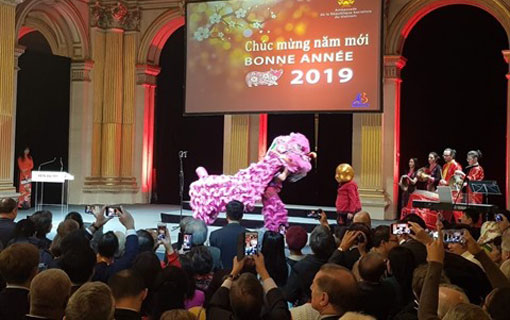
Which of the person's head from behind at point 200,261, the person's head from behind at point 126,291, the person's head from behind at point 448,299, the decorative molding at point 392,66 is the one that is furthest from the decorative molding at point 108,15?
the person's head from behind at point 448,299

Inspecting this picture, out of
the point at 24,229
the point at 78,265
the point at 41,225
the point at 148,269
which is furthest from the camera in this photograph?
the point at 41,225

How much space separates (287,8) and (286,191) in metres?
4.18

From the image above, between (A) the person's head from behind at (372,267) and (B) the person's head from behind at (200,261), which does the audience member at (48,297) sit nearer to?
(B) the person's head from behind at (200,261)

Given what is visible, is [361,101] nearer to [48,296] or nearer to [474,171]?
[474,171]

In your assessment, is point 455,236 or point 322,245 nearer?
point 455,236

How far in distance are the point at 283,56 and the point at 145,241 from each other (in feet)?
24.5

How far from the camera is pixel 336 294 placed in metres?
2.33

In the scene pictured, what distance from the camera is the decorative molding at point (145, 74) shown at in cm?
1386

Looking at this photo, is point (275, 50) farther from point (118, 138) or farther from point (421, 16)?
point (118, 138)

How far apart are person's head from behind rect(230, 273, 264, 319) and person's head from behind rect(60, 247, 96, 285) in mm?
939

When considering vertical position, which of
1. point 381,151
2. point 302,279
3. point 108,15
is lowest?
point 302,279

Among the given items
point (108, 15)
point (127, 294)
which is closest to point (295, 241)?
point (127, 294)

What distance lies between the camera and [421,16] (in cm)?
1196

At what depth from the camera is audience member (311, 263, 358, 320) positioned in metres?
2.33
